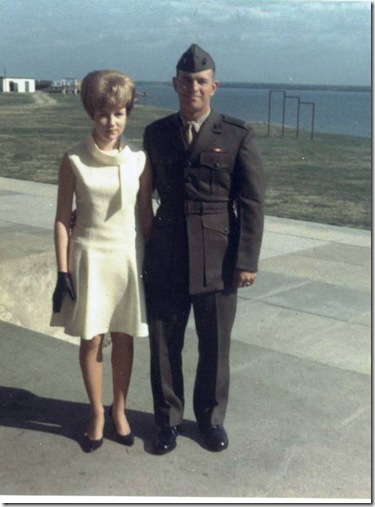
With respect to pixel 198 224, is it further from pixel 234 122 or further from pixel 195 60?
pixel 195 60

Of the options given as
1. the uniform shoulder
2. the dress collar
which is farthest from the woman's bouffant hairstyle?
the uniform shoulder

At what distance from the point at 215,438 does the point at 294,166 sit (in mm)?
14150

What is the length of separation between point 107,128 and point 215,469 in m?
1.52

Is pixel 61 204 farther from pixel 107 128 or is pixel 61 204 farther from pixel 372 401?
pixel 372 401

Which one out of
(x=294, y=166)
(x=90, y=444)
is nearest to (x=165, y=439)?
(x=90, y=444)

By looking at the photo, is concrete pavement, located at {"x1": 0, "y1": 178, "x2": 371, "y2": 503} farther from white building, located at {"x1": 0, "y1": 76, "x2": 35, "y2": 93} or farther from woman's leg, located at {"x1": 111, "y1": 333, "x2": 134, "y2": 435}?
white building, located at {"x1": 0, "y1": 76, "x2": 35, "y2": 93}

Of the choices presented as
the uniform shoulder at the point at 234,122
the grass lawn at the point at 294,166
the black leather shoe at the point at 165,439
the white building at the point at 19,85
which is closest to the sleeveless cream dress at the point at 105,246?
the uniform shoulder at the point at 234,122

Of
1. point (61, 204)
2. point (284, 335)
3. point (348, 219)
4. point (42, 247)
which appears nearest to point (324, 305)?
point (284, 335)

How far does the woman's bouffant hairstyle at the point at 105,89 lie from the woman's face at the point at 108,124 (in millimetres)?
23

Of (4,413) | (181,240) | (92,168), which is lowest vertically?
(4,413)

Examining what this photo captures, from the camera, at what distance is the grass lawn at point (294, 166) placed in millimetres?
11922

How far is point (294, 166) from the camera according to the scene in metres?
17.5

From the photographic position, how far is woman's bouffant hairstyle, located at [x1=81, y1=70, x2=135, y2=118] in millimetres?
3389

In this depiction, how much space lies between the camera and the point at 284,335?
564 centimetres
